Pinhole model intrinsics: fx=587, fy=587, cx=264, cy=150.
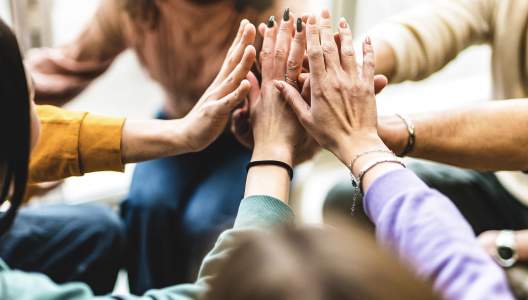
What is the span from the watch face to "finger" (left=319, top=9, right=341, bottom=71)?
44 cm

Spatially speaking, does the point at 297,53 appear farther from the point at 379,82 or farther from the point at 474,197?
the point at 474,197

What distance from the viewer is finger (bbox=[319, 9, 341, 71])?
0.84m

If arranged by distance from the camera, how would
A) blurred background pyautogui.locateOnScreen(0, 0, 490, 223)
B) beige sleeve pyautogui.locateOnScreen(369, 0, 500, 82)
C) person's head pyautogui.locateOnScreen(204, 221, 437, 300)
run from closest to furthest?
person's head pyautogui.locateOnScreen(204, 221, 437, 300)
beige sleeve pyautogui.locateOnScreen(369, 0, 500, 82)
blurred background pyautogui.locateOnScreen(0, 0, 490, 223)

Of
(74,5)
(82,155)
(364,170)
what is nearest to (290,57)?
(364,170)

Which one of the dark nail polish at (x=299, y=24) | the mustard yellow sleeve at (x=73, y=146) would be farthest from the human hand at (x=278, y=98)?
the mustard yellow sleeve at (x=73, y=146)

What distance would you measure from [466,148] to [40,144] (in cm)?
67

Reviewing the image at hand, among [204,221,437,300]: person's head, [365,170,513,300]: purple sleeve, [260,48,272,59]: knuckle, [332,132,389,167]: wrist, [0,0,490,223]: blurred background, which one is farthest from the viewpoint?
[0,0,490,223]: blurred background

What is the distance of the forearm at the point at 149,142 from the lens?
36.0 inches

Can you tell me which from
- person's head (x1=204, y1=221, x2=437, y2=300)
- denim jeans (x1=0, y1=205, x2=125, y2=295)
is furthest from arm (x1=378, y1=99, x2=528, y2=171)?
denim jeans (x1=0, y1=205, x2=125, y2=295)

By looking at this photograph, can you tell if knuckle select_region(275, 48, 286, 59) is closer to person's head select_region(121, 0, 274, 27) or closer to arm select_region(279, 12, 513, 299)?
arm select_region(279, 12, 513, 299)

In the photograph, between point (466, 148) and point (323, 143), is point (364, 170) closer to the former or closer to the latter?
point (323, 143)

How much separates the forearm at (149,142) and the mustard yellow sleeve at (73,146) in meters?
0.01

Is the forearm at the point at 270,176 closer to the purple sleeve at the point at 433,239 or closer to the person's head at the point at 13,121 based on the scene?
the purple sleeve at the point at 433,239

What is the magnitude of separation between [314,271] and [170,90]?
34.6 inches
